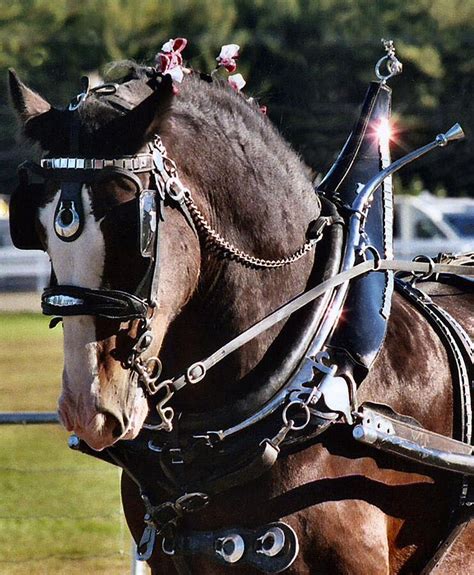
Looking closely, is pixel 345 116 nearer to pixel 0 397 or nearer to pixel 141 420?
pixel 0 397

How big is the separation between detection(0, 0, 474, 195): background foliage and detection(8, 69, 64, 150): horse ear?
75.2 ft

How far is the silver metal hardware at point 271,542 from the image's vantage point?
300 centimetres

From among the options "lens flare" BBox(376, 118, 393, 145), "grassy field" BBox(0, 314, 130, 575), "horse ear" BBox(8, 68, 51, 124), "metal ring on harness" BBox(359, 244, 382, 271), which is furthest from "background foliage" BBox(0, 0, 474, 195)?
"horse ear" BBox(8, 68, 51, 124)

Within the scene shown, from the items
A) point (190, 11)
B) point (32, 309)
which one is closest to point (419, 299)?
point (32, 309)

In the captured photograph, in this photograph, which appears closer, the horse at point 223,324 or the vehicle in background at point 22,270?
the horse at point 223,324

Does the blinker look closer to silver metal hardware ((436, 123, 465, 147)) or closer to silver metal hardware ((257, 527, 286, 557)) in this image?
silver metal hardware ((257, 527, 286, 557))

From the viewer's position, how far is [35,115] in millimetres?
2918

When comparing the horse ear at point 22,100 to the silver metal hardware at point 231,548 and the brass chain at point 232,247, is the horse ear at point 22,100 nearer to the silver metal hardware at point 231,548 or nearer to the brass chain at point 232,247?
the brass chain at point 232,247

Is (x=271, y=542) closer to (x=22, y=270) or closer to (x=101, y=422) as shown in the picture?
(x=101, y=422)

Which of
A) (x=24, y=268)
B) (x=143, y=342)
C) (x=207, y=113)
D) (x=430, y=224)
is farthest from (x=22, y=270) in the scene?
(x=143, y=342)

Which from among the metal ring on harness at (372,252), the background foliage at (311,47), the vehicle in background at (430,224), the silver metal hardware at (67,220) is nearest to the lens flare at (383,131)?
the metal ring on harness at (372,252)

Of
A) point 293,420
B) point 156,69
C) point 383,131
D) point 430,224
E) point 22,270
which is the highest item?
point 156,69

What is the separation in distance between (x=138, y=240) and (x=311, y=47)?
1036 inches

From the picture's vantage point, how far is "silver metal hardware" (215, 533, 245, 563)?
9.86ft
